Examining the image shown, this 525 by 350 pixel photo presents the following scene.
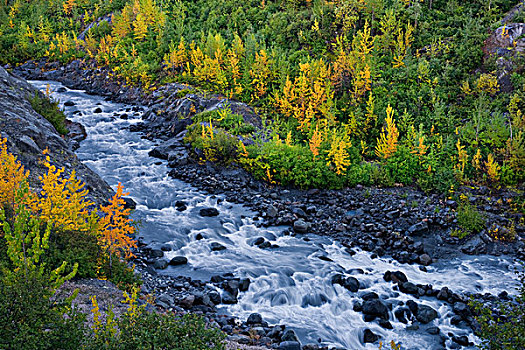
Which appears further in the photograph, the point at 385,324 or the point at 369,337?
the point at 385,324

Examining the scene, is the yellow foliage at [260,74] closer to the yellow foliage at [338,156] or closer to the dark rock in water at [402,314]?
the yellow foliage at [338,156]

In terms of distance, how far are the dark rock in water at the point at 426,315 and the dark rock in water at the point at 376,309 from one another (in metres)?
1.06

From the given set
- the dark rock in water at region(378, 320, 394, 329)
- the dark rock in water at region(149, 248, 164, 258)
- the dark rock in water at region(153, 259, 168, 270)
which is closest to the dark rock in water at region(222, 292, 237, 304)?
the dark rock in water at region(153, 259, 168, 270)

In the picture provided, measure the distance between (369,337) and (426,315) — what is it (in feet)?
7.16

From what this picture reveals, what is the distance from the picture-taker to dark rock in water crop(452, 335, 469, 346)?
11.9 meters

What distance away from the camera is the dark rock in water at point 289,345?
11234 millimetres

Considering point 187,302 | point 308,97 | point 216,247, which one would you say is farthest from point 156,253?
point 308,97

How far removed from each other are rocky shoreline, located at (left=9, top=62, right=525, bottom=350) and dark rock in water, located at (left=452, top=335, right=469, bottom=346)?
0.09ft

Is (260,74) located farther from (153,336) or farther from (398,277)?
(153,336)

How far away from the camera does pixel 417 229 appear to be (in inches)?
685

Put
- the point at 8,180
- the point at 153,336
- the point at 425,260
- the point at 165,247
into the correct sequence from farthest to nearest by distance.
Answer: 1. the point at 165,247
2. the point at 425,260
3. the point at 8,180
4. the point at 153,336

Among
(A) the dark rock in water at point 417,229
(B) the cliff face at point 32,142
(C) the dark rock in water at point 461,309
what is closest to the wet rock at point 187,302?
(B) the cliff face at point 32,142

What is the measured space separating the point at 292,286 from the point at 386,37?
21547 millimetres

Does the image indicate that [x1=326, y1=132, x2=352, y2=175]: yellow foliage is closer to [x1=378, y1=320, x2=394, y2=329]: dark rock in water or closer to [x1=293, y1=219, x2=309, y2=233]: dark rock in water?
[x1=293, y1=219, x2=309, y2=233]: dark rock in water
